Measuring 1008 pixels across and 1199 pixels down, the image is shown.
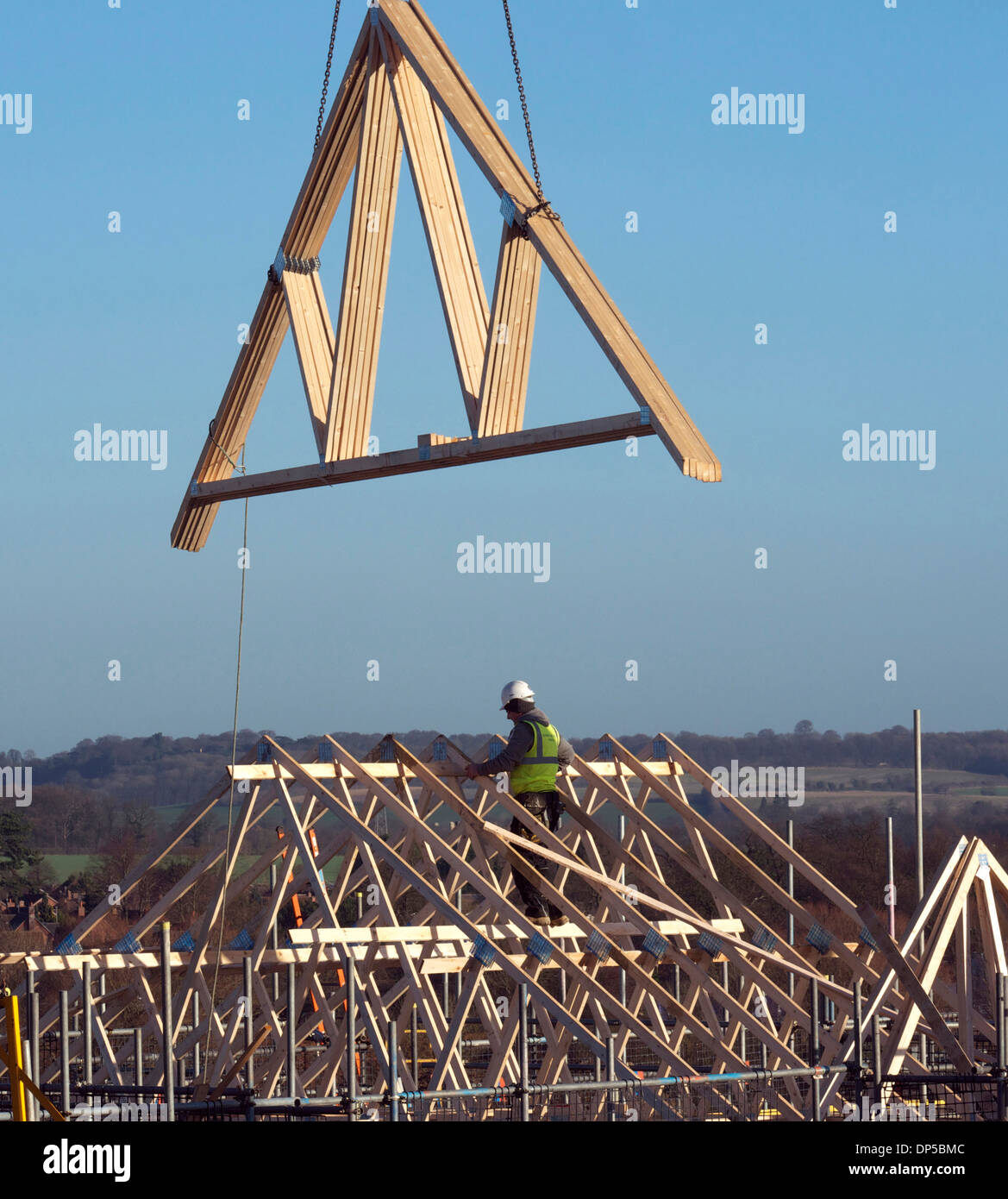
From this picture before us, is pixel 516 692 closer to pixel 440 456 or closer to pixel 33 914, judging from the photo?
pixel 440 456

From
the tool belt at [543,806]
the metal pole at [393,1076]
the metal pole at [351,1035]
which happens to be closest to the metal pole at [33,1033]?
the metal pole at [351,1035]

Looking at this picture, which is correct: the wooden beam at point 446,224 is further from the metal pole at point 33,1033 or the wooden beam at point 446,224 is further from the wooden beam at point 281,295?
the metal pole at point 33,1033

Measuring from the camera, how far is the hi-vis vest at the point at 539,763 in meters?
14.2

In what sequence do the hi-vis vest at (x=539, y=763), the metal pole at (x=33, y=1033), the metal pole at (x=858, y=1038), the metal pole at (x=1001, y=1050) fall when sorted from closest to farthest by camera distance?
the metal pole at (x=1001, y=1050) → the metal pole at (x=858, y=1038) → the metal pole at (x=33, y=1033) → the hi-vis vest at (x=539, y=763)

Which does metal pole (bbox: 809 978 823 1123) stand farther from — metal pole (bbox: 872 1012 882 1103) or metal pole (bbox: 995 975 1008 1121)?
metal pole (bbox: 995 975 1008 1121)

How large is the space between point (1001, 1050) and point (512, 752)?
182 inches

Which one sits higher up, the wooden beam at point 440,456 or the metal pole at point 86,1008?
the wooden beam at point 440,456

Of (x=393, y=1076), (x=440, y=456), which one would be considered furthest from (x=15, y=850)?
(x=393, y=1076)

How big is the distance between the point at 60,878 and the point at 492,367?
54072mm

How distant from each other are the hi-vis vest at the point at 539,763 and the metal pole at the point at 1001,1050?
4.29m

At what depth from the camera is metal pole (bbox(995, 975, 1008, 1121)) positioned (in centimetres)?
1100

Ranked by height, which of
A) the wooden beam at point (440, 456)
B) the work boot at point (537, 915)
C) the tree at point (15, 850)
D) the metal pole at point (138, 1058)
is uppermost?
the wooden beam at point (440, 456)

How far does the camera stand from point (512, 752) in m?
14.0

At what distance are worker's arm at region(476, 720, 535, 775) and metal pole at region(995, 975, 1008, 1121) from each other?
4.33 m
